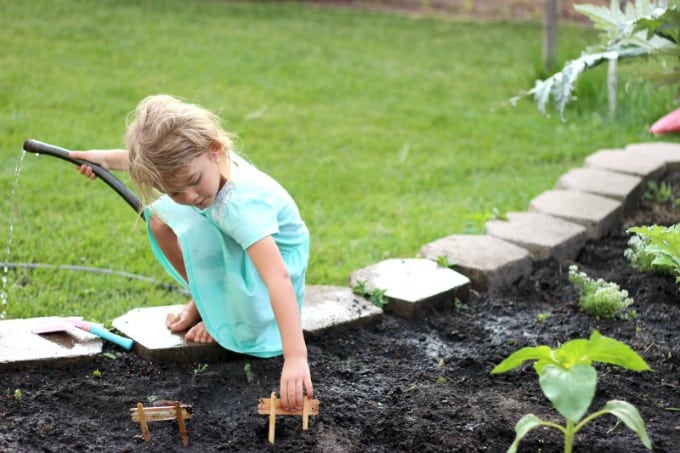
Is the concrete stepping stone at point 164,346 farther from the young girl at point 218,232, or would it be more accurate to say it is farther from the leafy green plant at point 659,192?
the leafy green plant at point 659,192

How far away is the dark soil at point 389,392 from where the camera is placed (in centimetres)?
236

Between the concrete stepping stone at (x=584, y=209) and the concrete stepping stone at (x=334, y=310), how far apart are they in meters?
1.19

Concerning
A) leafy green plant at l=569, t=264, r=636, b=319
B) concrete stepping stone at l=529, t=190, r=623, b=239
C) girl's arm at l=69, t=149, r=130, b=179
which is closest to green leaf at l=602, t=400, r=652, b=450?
leafy green plant at l=569, t=264, r=636, b=319

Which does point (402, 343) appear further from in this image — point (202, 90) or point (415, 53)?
point (415, 53)

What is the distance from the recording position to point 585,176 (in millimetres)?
4465

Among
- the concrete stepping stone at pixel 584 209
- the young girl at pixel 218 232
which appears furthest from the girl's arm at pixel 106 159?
the concrete stepping stone at pixel 584 209

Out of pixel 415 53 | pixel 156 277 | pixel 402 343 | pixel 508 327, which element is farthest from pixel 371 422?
pixel 415 53

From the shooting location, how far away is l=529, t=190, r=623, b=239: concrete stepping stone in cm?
396

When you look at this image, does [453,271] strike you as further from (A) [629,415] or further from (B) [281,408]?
(A) [629,415]

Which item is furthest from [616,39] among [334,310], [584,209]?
[334,310]

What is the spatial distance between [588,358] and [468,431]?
0.55 meters

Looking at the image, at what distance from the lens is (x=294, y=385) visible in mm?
2357

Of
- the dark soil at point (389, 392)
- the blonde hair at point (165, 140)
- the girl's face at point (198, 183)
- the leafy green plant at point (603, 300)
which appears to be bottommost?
the dark soil at point (389, 392)

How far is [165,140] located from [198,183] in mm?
149
